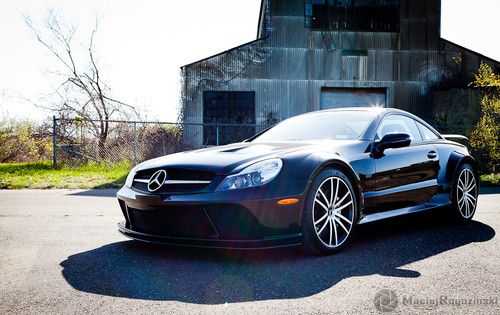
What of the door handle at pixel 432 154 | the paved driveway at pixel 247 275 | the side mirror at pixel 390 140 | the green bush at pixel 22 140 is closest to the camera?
the paved driveway at pixel 247 275

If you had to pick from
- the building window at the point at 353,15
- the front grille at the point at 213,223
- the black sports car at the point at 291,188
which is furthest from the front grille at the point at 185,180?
the building window at the point at 353,15

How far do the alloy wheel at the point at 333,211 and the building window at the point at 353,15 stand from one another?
1730cm

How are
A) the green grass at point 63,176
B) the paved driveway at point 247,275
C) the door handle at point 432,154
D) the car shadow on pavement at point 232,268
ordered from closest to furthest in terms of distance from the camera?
the paved driveway at point 247,275
the car shadow on pavement at point 232,268
the door handle at point 432,154
the green grass at point 63,176

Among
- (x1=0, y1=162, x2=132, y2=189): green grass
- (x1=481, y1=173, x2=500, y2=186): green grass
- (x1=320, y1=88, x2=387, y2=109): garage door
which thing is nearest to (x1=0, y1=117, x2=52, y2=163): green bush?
(x1=0, y1=162, x2=132, y2=189): green grass

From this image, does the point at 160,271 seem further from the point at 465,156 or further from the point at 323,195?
the point at 465,156

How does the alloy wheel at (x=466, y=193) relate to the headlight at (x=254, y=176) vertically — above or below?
below

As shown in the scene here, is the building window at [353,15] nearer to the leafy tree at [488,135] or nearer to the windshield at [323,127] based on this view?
the leafy tree at [488,135]

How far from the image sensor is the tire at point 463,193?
591 cm

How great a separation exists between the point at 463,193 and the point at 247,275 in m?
3.59

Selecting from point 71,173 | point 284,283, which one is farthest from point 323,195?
point 71,173

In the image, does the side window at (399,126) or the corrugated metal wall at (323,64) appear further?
the corrugated metal wall at (323,64)

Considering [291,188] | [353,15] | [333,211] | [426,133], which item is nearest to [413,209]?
[426,133]

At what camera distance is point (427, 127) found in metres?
6.04

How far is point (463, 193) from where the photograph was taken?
607 cm
